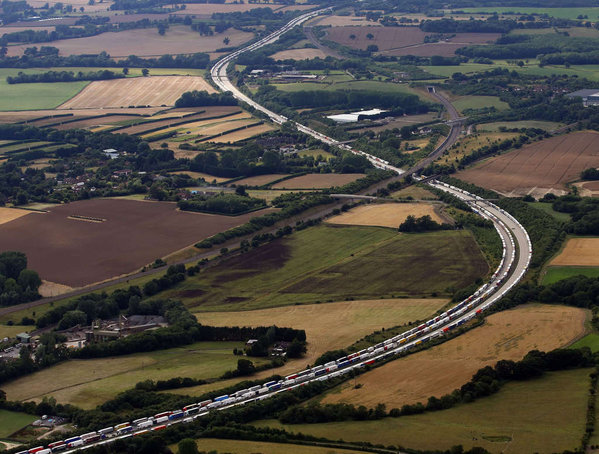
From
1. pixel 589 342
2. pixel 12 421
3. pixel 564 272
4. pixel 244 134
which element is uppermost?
pixel 244 134

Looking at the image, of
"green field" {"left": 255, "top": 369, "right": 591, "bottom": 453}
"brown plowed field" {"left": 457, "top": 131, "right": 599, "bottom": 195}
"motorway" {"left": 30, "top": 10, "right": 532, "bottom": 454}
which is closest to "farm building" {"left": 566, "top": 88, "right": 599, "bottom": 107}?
"brown plowed field" {"left": 457, "top": 131, "right": 599, "bottom": 195}

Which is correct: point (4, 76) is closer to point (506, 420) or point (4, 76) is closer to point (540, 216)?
Answer: point (540, 216)

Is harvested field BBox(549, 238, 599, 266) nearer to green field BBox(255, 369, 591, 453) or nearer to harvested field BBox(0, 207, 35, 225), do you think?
green field BBox(255, 369, 591, 453)

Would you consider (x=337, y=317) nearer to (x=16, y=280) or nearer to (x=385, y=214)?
(x=385, y=214)

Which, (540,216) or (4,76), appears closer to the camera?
(540,216)

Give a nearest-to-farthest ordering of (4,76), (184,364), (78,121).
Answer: (184,364) → (78,121) → (4,76)

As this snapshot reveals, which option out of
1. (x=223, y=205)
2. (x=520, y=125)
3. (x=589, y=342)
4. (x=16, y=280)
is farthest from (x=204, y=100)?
(x=589, y=342)

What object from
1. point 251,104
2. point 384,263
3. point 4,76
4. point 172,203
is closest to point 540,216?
point 384,263
